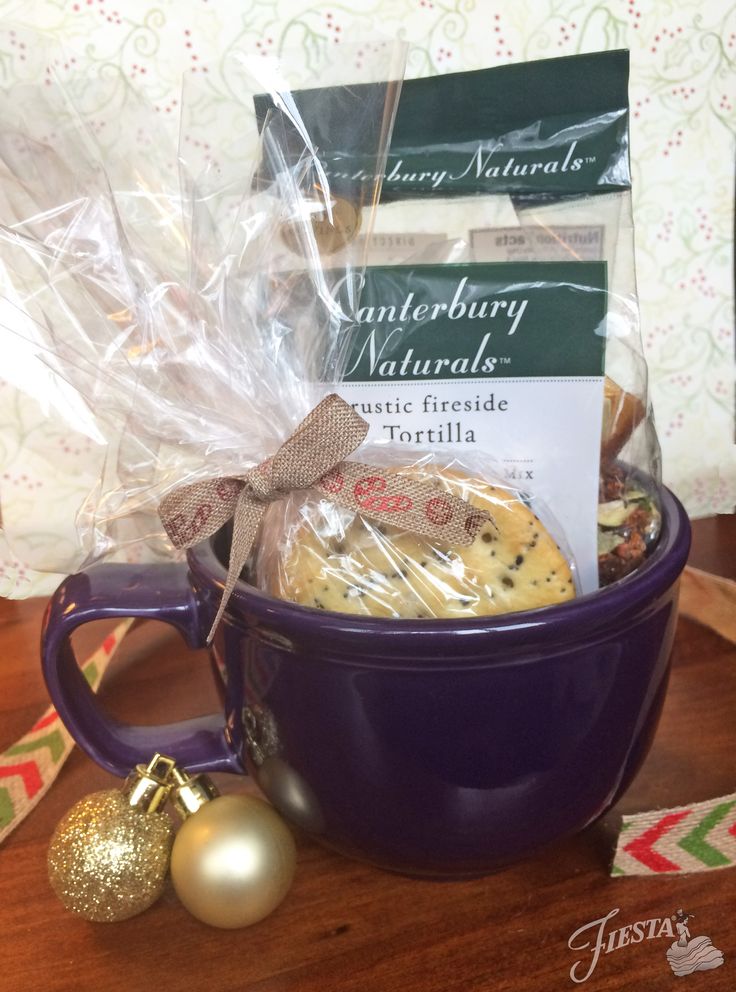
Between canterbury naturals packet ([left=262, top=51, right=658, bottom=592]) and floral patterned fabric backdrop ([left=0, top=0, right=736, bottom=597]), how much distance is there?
0.99ft

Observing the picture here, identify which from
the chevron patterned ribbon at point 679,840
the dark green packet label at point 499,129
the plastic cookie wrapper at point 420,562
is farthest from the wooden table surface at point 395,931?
the dark green packet label at point 499,129

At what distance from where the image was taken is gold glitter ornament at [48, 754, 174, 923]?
42 centimetres

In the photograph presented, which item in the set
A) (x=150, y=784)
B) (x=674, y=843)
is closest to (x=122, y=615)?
(x=150, y=784)

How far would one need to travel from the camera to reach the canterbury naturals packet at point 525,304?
0.45m

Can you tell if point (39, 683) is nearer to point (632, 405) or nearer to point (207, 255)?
point (207, 255)

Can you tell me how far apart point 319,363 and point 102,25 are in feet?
1.65

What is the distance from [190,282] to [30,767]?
326mm

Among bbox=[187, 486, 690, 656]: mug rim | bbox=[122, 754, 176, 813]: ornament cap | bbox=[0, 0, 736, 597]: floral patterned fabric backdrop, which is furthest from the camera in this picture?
bbox=[0, 0, 736, 597]: floral patterned fabric backdrop

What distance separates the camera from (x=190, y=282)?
19.0 inches

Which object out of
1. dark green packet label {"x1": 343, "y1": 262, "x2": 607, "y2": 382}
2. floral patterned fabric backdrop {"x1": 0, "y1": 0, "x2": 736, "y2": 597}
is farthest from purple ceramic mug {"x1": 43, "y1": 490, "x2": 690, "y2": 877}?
floral patterned fabric backdrop {"x1": 0, "y1": 0, "x2": 736, "y2": 597}

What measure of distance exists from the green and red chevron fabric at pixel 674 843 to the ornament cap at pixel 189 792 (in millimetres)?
218

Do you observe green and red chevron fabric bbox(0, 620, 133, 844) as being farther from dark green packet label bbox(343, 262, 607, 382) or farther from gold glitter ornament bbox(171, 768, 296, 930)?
dark green packet label bbox(343, 262, 607, 382)

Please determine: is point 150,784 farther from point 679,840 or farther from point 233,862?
point 679,840

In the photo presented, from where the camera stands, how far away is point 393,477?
16.1 inches
